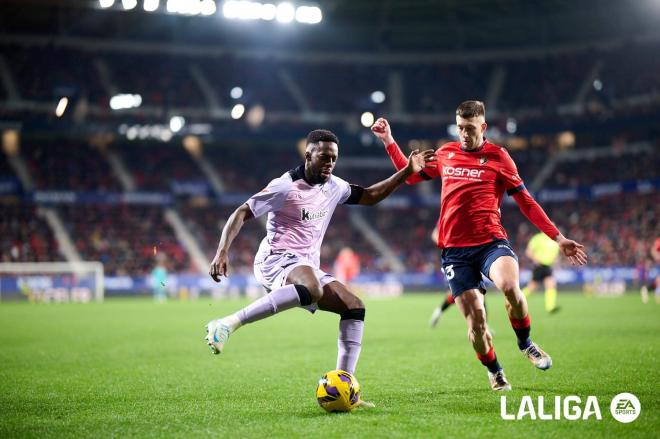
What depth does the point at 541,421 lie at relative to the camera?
5.55m

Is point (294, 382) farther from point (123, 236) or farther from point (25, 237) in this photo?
point (123, 236)

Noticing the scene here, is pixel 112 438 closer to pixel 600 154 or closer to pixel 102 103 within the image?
pixel 102 103

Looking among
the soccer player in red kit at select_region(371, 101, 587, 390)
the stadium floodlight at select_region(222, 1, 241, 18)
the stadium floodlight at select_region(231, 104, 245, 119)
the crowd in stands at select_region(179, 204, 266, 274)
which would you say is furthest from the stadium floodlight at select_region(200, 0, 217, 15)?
the soccer player in red kit at select_region(371, 101, 587, 390)

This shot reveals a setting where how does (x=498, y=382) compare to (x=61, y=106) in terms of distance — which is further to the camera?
(x=61, y=106)

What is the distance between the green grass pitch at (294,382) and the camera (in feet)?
18.1

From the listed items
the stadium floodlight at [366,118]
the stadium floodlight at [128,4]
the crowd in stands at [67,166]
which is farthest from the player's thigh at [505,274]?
the stadium floodlight at [366,118]

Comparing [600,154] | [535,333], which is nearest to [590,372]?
[535,333]

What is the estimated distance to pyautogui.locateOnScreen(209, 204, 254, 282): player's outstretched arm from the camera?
250 inches

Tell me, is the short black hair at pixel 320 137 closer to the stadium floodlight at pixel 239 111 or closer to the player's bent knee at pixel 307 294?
the player's bent knee at pixel 307 294

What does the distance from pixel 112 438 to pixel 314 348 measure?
7217mm

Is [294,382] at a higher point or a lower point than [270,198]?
lower

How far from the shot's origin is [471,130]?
735 cm

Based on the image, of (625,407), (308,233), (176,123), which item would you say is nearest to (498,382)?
(625,407)

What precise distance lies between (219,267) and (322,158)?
136 centimetres
